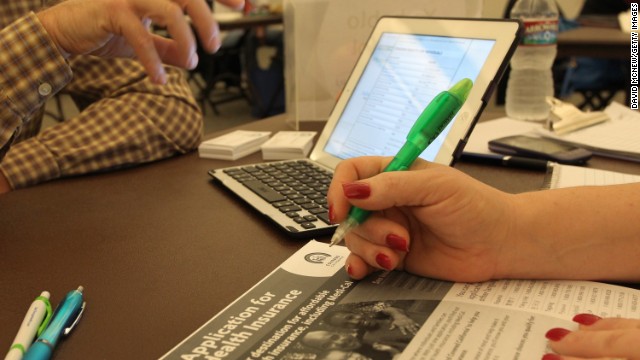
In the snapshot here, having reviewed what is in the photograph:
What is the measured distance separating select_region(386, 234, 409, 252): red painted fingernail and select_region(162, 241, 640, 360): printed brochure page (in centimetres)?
4

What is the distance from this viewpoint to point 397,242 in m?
0.50

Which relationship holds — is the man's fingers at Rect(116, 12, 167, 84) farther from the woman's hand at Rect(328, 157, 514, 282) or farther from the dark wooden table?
the woman's hand at Rect(328, 157, 514, 282)

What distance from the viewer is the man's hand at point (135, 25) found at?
72 centimetres

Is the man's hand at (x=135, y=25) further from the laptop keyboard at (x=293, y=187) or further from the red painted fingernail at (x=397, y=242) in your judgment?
the red painted fingernail at (x=397, y=242)

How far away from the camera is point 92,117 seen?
997 millimetres

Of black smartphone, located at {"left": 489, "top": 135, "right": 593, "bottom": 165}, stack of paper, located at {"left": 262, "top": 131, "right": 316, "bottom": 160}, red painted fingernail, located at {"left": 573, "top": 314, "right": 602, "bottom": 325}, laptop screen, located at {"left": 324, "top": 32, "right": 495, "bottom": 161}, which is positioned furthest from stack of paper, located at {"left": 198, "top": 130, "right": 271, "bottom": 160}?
red painted fingernail, located at {"left": 573, "top": 314, "right": 602, "bottom": 325}

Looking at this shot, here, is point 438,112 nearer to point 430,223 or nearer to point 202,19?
point 430,223

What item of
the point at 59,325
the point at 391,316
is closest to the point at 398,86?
the point at 391,316

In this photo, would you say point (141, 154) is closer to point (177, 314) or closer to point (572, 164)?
point (177, 314)

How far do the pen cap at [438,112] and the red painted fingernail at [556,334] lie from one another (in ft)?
0.65

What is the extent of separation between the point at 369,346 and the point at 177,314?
0.57 ft

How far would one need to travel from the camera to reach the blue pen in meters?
0.43

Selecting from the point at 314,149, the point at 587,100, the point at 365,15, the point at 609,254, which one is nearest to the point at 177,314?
the point at 609,254

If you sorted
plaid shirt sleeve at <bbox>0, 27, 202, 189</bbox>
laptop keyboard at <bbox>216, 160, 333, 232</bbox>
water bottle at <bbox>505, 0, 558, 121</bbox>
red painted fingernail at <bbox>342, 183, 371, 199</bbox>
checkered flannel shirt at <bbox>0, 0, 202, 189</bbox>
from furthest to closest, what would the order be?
water bottle at <bbox>505, 0, 558, 121</bbox>
plaid shirt sleeve at <bbox>0, 27, 202, 189</bbox>
checkered flannel shirt at <bbox>0, 0, 202, 189</bbox>
laptop keyboard at <bbox>216, 160, 333, 232</bbox>
red painted fingernail at <bbox>342, 183, 371, 199</bbox>
